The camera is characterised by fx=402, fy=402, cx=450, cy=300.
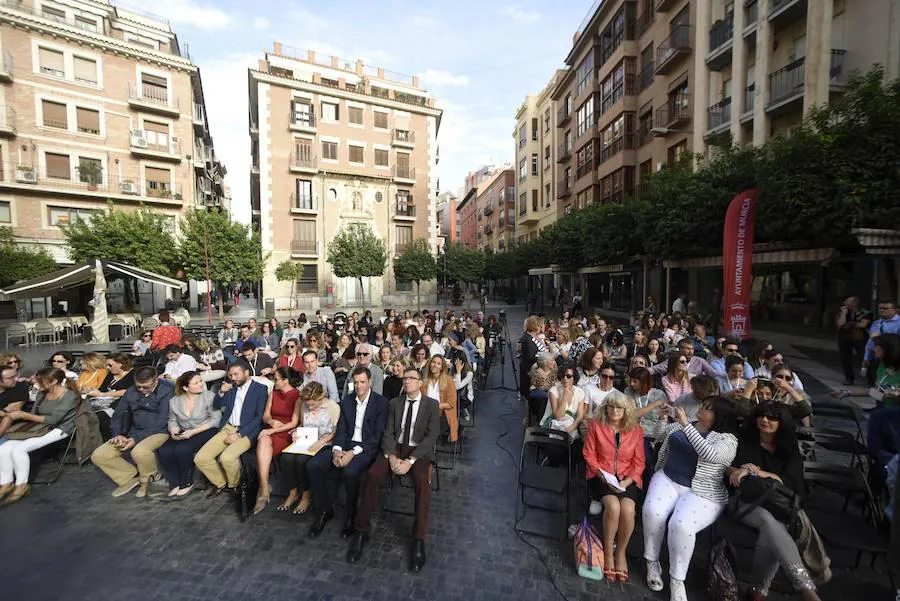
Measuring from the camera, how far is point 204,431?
4762 mm

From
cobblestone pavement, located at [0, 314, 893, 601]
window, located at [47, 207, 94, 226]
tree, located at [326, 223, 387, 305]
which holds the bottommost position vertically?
cobblestone pavement, located at [0, 314, 893, 601]

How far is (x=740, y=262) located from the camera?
10.2m

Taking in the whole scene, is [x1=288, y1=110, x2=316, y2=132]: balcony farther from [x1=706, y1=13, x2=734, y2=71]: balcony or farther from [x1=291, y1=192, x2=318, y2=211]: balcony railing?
[x1=706, y1=13, x2=734, y2=71]: balcony

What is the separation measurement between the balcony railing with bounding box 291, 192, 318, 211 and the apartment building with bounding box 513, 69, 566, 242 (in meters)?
20.2

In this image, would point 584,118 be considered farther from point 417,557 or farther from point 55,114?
point 55,114

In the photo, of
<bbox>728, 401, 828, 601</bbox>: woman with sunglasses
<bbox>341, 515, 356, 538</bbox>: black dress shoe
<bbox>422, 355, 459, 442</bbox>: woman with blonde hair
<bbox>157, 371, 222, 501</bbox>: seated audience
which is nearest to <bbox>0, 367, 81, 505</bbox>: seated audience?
<bbox>157, 371, 222, 501</bbox>: seated audience

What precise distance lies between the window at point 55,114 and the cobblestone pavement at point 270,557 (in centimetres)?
3140

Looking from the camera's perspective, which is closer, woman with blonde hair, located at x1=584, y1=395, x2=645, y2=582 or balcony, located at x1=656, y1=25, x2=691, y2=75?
woman with blonde hair, located at x1=584, y1=395, x2=645, y2=582

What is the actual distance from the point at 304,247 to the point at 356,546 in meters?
32.6

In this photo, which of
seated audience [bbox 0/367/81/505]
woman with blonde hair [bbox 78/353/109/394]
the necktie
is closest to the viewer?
the necktie

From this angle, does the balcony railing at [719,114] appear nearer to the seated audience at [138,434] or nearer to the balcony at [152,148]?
the seated audience at [138,434]

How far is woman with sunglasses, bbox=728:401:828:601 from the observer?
2.92 m

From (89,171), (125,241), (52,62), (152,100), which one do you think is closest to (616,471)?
(125,241)

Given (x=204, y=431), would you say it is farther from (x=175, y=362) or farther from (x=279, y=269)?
(x=279, y=269)
